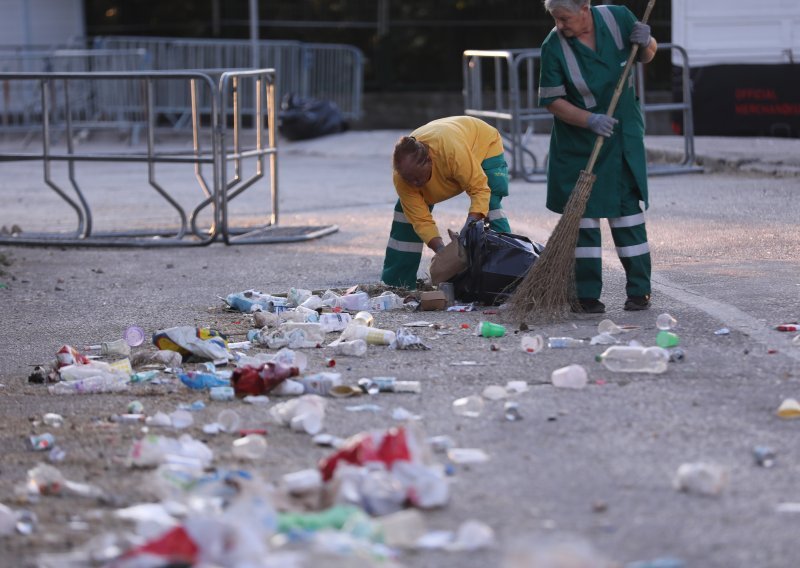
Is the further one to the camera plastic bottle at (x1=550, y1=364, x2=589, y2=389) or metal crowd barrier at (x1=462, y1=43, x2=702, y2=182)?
metal crowd barrier at (x1=462, y1=43, x2=702, y2=182)

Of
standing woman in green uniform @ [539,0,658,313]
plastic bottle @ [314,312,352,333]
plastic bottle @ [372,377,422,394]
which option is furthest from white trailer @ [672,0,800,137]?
plastic bottle @ [372,377,422,394]

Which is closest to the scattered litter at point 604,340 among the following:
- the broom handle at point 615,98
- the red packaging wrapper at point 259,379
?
the broom handle at point 615,98

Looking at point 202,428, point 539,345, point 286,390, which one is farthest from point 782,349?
point 202,428

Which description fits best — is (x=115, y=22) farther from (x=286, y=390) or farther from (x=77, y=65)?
(x=286, y=390)

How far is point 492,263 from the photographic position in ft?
22.4

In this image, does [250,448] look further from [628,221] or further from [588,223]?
[628,221]

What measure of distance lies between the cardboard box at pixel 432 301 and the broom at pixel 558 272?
488 mm

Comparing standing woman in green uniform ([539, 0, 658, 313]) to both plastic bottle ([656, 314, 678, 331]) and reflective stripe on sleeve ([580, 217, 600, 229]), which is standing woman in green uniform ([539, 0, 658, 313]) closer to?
reflective stripe on sleeve ([580, 217, 600, 229])

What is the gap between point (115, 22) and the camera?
79.4ft

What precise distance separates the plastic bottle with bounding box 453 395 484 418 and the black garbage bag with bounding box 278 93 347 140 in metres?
15.7

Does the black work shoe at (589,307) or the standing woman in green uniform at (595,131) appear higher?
the standing woman in green uniform at (595,131)

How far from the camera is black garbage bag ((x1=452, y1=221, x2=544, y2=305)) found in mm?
6789

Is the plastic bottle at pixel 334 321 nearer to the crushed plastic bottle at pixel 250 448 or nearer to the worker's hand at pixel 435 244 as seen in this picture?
the worker's hand at pixel 435 244

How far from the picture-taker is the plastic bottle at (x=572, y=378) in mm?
4887
